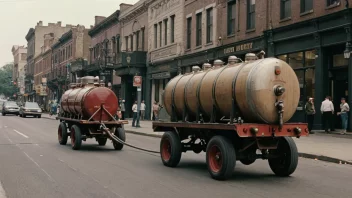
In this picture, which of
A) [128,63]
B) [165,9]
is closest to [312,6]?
[165,9]

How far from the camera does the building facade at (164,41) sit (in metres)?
33.9

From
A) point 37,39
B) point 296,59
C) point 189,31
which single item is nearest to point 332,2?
point 296,59

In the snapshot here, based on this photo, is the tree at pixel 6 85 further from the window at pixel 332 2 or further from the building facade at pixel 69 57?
the window at pixel 332 2

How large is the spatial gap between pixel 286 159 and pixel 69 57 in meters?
59.1

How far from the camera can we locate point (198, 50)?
30859mm

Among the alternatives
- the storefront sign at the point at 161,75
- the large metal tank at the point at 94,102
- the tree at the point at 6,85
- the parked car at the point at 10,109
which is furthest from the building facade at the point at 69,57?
the tree at the point at 6,85

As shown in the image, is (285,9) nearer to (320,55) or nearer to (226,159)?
(320,55)

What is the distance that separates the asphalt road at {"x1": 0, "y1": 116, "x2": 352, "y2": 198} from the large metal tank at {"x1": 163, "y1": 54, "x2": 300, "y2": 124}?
4.52 ft

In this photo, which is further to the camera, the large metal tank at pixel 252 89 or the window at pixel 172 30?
the window at pixel 172 30

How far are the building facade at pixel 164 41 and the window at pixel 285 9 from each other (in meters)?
11.3

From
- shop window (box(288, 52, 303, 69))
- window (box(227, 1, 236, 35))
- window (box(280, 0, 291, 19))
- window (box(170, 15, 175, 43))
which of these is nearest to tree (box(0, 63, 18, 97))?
window (box(170, 15, 175, 43))

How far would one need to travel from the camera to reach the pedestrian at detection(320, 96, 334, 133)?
766 inches

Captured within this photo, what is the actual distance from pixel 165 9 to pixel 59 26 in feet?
211

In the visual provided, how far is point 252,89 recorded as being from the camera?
344 inches
